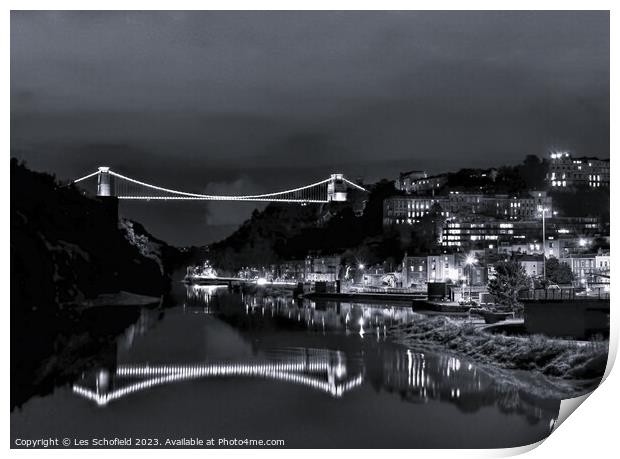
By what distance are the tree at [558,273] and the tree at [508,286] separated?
5.36 ft

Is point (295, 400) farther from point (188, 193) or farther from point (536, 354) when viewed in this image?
point (188, 193)

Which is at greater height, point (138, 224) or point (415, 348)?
point (138, 224)

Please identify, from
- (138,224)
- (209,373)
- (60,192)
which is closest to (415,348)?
(209,373)

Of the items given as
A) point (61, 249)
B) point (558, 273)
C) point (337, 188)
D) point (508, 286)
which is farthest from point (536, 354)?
point (337, 188)

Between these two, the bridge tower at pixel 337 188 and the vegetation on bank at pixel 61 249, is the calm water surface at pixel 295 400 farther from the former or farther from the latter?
the bridge tower at pixel 337 188

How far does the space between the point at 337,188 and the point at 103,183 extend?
8.87 meters

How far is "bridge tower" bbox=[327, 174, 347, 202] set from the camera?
81.1 ft

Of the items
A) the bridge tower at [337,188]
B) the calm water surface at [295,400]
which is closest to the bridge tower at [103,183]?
the bridge tower at [337,188]

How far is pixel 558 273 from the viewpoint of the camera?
1305 cm

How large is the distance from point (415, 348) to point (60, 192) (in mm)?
6737

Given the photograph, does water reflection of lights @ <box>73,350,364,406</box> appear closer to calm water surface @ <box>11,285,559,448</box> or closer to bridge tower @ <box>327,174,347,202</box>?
calm water surface @ <box>11,285,559,448</box>

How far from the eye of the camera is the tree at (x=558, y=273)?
1245 centimetres
